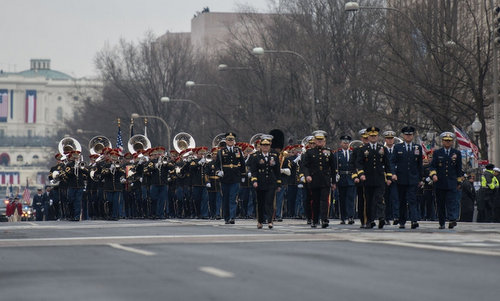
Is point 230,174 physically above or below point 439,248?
above

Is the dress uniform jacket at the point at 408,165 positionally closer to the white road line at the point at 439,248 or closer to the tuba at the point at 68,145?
the white road line at the point at 439,248

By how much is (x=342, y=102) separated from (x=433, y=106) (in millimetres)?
12152

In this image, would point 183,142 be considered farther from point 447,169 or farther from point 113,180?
point 447,169

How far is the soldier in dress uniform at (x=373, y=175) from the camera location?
78.4 ft

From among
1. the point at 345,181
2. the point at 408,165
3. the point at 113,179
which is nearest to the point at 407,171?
the point at 408,165

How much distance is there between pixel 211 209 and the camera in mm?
34656

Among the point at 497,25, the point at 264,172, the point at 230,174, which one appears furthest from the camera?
the point at 497,25

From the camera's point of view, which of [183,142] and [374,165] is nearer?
[374,165]

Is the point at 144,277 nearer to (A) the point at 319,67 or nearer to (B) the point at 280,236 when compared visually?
(B) the point at 280,236

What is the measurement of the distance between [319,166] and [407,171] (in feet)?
5.60

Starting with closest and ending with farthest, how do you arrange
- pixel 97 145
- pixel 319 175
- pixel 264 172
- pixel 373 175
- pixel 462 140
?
1. pixel 373 175
2. pixel 319 175
3. pixel 264 172
4. pixel 462 140
5. pixel 97 145

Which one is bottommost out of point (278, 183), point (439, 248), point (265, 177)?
point (439, 248)

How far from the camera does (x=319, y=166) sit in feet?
80.4

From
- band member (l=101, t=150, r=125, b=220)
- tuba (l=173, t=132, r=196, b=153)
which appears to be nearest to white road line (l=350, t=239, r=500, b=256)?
band member (l=101, t=150, r=125, b=220)
